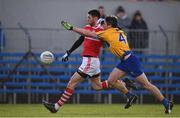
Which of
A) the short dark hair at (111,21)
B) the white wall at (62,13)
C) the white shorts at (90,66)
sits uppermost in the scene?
the white wall at (62,13)

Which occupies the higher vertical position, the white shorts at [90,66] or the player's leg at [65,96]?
the white shorts at [90,66]

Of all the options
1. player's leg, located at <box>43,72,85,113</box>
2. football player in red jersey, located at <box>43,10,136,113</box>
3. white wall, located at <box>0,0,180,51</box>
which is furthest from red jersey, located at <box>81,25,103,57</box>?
white wall, located at <box>0,0,180,51</box>

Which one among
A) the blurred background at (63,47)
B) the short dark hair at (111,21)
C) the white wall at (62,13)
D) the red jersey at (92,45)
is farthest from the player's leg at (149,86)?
the white wall at (62,13)

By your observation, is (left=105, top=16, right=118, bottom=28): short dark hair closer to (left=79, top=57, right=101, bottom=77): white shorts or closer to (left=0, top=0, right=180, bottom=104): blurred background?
(left=79, top=57, right=101, bottom=77): white shorts

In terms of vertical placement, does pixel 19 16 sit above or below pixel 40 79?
above

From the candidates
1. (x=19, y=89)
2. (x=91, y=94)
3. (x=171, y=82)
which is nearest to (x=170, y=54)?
(x=171, y=82)

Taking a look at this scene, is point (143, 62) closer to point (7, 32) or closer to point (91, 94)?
point (91, 94)

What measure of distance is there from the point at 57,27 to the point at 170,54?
13.0 feet

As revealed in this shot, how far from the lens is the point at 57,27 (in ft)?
85.4

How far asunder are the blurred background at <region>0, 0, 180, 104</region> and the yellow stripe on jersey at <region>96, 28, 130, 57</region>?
22.8 ft

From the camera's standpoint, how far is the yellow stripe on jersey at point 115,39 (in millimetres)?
18094

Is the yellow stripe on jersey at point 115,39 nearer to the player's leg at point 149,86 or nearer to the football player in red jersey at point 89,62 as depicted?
the football player in red jersey at point 89,62

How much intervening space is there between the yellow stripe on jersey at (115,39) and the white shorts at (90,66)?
564mm

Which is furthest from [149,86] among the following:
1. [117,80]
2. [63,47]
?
[63,47]
